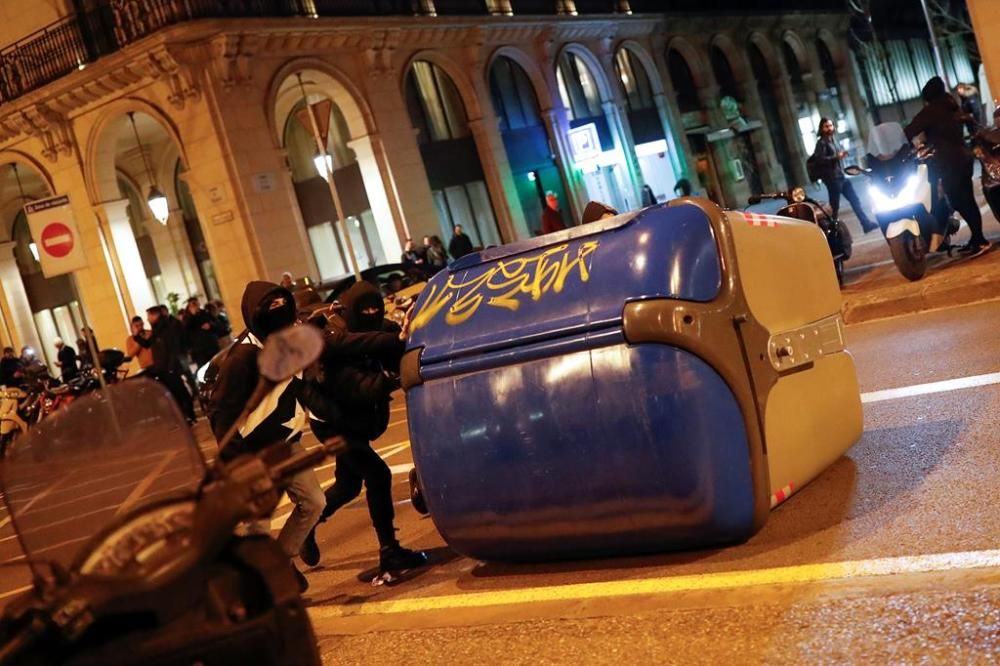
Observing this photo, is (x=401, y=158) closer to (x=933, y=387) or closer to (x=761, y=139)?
(x=761, y=139)

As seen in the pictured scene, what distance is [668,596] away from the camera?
4.57 metres

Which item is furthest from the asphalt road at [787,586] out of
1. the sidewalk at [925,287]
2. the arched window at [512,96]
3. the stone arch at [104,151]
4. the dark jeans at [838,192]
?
the arched window at [512,96]

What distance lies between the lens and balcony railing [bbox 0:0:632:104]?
79.6 feet

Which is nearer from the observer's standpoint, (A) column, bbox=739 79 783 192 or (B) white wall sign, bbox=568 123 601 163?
(B) white wall sign, bbox=568 123 601 163

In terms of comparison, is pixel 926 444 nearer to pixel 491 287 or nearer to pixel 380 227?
pixel 491 287

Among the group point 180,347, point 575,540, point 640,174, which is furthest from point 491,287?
point 640,174

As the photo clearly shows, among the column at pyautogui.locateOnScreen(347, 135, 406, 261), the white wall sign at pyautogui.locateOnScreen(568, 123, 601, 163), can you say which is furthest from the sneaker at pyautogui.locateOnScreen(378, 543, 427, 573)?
the white wall sign at pyautogui.locateOnScreen(568, 123, 601, 163)

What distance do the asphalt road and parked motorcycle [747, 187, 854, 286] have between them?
381 centimetres

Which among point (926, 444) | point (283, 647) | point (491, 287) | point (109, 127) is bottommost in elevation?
point (926, 444)

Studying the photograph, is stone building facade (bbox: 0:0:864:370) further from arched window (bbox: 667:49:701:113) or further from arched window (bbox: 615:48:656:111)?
arched window (bbox: 667:49:701:113)

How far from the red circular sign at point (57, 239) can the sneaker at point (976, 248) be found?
34.1 ft

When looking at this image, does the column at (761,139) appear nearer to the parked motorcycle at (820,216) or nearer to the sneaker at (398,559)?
the parked motorcycle at (820,216)

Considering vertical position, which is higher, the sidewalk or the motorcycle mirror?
the motorcycle mirror

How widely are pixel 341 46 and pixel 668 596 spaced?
24.5 meters
